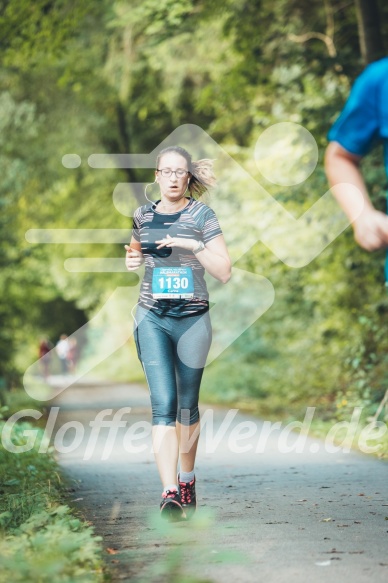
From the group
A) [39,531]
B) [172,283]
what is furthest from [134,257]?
[39,531]

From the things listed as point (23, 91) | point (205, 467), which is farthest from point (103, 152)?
point (205, 467)

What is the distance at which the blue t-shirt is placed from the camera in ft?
12.5

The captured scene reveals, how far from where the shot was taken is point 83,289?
36.7 m

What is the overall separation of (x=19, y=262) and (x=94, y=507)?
557 inches

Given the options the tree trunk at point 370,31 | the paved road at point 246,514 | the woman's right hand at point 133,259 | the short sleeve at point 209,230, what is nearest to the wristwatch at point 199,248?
the short sleeve at point 209,230

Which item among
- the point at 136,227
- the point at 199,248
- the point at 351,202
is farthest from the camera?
the point at 136,227

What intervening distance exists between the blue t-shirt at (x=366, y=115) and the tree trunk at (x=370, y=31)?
883cm

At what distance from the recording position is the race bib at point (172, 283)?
5906mm

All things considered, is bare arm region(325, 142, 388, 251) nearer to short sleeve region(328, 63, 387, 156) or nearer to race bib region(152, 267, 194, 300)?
short sleeve region(328, 63, 387, 156)

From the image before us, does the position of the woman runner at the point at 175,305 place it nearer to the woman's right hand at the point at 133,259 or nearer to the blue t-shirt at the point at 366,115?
the woman's right hand at the point at 133,259

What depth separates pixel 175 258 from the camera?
599 cm

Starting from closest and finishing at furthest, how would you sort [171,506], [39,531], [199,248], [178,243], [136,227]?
[39,531] < [171,506] < [178,243] < [199,248] < [136,227]

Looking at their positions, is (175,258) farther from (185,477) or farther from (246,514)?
(246,514)

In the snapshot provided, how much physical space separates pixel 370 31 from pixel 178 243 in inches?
298
